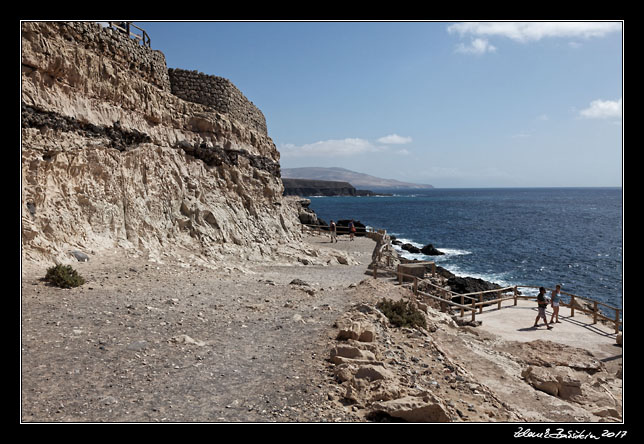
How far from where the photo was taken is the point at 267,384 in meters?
6.35

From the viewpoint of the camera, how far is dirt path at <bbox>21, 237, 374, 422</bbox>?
5469 mm

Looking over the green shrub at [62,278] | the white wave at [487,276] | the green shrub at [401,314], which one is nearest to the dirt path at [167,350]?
the green shrub at [62,278]

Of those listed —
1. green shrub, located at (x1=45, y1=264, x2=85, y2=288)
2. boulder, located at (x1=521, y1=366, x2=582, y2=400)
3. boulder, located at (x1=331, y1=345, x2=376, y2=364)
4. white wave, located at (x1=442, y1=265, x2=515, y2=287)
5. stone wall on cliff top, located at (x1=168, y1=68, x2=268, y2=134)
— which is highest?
stone wall on cliff top, located at (x1=168, y1=68, x2=268, y2=134)

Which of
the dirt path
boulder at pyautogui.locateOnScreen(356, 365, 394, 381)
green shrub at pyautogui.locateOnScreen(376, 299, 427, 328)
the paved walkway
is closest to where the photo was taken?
the dirt path

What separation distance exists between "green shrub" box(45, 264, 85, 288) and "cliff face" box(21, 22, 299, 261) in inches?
58.3

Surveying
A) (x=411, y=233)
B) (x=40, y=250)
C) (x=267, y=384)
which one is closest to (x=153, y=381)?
(x=267, y=384)

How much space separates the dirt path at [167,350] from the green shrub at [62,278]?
0.66 feet

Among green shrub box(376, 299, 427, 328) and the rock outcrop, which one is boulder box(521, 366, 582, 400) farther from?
green shrub box(376, 299, 427, 328)

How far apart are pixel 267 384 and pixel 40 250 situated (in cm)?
878

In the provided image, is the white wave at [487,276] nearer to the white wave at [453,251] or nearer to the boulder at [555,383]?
the white wave at [453,251]

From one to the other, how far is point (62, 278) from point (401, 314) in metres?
8.58

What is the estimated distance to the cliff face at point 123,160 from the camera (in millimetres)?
12250

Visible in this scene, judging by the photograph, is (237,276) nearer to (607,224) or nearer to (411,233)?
(411,233)

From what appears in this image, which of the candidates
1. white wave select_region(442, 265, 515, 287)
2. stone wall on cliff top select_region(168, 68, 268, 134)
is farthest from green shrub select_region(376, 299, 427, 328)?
white wave select_region(442, 265, 515, 287)
